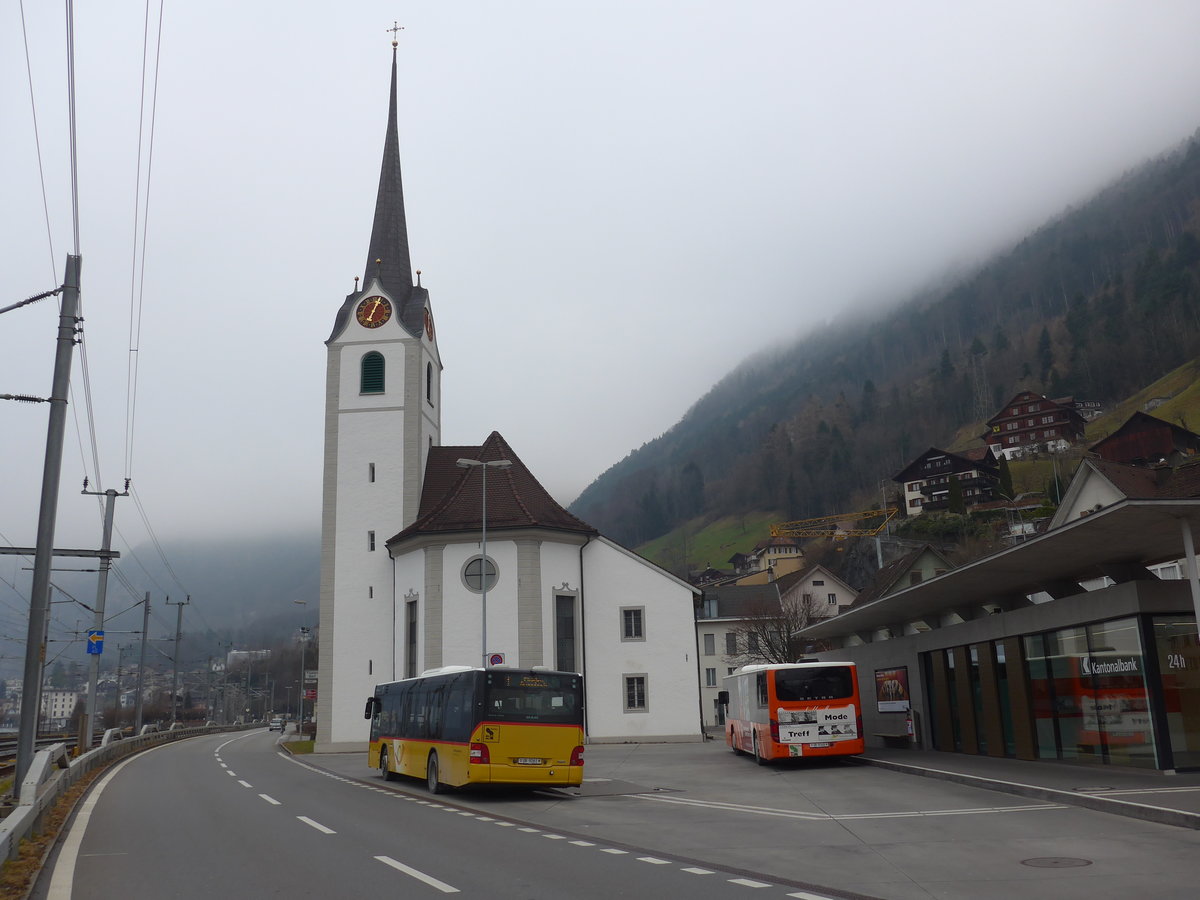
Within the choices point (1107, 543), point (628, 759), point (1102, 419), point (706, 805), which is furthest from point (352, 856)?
point (1102, 419)

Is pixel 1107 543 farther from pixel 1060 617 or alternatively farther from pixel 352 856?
pixel 352 856

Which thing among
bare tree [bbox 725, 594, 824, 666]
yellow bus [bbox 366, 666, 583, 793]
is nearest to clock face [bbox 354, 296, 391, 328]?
yellow bus [bbox 366, 666, 583, 793]

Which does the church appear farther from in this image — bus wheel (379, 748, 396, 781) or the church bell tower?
bus wheel (379, 748, 396, 781)

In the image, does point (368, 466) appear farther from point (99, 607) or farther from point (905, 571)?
point (905, 571)

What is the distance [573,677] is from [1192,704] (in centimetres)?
1117

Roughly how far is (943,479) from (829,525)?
27716 millimetres

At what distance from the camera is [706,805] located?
17.4 m

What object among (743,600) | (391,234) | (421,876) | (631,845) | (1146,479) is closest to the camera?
(421,876)

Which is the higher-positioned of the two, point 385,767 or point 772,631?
point 772,631

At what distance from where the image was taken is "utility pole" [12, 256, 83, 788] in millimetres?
15281

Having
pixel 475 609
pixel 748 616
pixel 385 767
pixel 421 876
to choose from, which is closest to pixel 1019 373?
pixel 748 616

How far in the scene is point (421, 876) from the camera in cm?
1010

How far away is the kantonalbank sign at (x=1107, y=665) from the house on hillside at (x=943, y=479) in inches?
3725

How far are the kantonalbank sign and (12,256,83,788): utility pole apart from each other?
17.8 m
